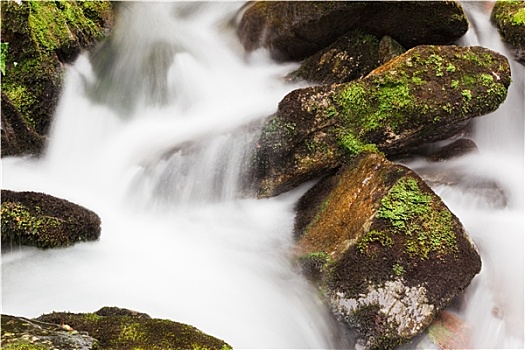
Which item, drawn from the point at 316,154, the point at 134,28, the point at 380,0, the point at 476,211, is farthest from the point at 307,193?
the point at 134,28

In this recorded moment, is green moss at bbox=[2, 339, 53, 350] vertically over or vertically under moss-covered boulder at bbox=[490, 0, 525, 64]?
over

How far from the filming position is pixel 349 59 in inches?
313

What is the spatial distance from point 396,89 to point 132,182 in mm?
3782

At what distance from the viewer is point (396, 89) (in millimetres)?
6477

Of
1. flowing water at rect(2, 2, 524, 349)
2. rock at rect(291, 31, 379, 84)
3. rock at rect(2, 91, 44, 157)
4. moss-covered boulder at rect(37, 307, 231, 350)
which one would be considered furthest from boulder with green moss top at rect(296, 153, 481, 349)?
rock at rect(2, 91, 44, 157)

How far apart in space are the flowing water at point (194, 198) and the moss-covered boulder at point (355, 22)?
1.87 feet

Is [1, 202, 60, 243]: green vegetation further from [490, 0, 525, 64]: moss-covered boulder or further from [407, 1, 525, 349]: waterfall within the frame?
[490, 0, 525, 64]: moss-covered boulder

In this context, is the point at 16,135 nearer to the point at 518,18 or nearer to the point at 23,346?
the point at 23,346

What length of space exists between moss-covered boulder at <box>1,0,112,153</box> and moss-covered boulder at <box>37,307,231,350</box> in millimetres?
3166

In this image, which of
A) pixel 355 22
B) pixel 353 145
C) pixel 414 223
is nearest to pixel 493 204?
pixel 414 223

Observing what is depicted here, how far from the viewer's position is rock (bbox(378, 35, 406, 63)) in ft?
25.5

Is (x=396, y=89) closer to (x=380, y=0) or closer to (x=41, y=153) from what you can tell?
(x=380, y=0)

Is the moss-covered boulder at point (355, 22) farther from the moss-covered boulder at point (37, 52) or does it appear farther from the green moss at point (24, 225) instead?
the green moss at point (24, 225)

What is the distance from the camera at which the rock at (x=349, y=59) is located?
7.93m
